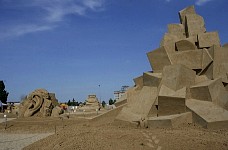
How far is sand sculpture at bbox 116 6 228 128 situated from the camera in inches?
385

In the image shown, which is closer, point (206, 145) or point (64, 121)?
point (206, 145)

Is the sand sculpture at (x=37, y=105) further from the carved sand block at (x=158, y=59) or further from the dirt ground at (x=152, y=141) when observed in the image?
the dirt ground at (x=152, y=141)

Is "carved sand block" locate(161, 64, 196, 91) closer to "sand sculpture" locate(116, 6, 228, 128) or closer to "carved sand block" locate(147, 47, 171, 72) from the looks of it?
"sand sculpture" locate(116, 6, 228, 128)

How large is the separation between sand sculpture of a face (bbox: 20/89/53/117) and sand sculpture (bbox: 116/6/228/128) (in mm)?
6947

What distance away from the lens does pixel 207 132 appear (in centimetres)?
845

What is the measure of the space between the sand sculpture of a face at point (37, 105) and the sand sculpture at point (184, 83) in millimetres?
6947

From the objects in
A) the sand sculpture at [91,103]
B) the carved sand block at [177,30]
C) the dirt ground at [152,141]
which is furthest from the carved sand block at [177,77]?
the sand sculpture at [91,103]

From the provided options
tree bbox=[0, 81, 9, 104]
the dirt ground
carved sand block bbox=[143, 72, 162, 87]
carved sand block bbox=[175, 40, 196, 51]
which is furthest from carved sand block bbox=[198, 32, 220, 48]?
tree bbox=[0, 81, 9, 104]

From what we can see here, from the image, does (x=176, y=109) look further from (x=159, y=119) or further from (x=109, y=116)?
(x=109, y=116)

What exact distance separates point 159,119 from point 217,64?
381 cm

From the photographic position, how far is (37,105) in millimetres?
17781

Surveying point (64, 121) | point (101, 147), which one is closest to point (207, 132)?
point (101, 147)

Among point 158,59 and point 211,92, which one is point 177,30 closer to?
point 158,59

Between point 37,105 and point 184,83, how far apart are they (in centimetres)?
1015
